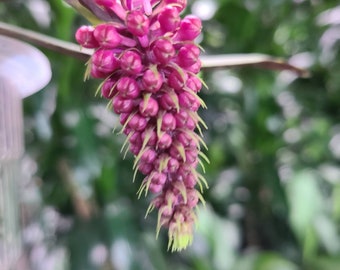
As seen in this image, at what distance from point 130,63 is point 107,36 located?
0.01 m

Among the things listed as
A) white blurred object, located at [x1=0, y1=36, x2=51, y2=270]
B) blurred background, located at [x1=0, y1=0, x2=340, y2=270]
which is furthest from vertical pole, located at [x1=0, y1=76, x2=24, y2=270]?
blurred background, located at [x1=0, y1=0, x2=340, y2=270]

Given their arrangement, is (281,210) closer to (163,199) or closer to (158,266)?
(158,266)

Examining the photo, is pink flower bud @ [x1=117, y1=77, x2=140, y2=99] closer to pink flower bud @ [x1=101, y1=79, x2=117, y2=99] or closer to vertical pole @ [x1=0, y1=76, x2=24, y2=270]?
pink flower bud @ [x1=101, y1=79, x2=117, y2=99]

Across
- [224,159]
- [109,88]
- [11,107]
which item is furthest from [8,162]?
[224,159]

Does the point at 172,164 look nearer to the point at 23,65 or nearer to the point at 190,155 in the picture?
the point at 190,155

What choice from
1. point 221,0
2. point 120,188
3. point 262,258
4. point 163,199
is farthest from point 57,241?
point 163,199

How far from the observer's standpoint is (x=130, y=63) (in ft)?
0.55

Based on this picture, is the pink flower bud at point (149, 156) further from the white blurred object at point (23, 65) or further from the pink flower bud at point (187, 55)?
the white blurred object at point (23, 65)

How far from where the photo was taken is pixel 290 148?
776mm

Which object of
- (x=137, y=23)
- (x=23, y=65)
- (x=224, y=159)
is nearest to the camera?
(x=137, y=23)

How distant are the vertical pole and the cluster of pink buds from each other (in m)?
0.19

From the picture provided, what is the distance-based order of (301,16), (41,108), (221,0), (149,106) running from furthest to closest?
(301,16), (221,0), (41,108), (149,106)

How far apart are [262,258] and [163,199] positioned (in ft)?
1.82

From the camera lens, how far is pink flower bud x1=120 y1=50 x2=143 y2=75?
0.55 feet
